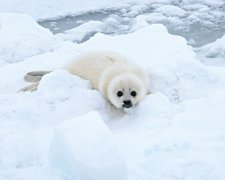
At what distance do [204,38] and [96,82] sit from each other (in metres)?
3.57

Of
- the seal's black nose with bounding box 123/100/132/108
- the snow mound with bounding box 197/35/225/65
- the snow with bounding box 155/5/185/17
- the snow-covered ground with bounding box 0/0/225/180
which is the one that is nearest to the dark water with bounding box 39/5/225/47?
the snow with bounding box 155/5/185/17

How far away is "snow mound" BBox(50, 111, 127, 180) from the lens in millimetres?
2412

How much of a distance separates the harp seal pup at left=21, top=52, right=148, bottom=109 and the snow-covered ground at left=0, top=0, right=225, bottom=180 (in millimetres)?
113

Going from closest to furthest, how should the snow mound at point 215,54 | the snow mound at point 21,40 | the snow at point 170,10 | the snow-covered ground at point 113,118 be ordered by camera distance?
the snow-covered ground at point 113,118, the snow mound at point 215,54, the snow mound at point 21,40, the snow at point 170,10

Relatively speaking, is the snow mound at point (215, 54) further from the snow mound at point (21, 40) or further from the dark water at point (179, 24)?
the snow mound at point (21, 40)

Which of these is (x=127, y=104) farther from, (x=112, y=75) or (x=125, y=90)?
A: (x=112, y=75)

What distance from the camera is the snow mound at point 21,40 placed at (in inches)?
263

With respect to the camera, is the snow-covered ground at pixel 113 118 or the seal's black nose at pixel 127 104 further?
the seal's black nose at pixel 127 104

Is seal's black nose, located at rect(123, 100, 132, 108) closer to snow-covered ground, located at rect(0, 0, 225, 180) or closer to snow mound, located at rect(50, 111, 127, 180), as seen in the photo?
snow-covered ground, located at rect(0, 0, 225, 180)

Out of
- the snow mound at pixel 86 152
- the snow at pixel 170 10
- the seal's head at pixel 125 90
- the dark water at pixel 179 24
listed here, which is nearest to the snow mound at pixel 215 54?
the dark water at pixel 179 24

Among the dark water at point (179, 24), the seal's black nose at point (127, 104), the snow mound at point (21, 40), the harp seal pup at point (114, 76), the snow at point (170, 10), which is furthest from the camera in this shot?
the snow at point (170, 10)

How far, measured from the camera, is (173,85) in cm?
440

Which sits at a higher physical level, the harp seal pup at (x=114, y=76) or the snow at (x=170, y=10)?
the harp seal pup at (x=114, y=76)

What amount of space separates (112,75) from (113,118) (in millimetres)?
561
